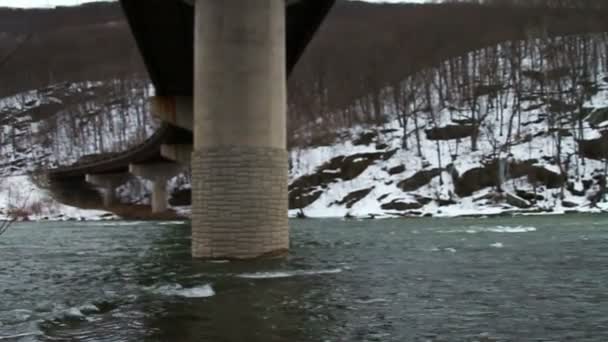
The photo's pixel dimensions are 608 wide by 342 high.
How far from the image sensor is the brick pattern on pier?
15.6m

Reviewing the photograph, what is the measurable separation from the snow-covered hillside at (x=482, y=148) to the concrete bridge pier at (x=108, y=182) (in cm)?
2358

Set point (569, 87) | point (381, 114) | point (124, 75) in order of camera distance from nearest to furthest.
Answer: point (569, 87)
point (381, 114)
point (124, 75)

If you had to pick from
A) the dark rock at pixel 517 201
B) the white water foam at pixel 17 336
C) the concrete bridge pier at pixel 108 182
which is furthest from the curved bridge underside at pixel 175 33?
the concrete bridge pier at pixel 108 182

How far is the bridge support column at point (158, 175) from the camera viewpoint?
215 ft

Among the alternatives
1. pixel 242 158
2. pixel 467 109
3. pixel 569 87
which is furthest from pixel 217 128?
pixel 569 87

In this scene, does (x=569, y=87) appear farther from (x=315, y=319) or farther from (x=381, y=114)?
(x=315, y=319)

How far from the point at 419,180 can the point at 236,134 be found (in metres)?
46.5

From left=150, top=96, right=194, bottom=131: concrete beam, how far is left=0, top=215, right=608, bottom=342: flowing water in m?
12.7

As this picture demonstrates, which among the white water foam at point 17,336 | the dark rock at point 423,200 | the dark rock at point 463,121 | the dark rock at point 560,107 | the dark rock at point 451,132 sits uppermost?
the dark rock at point 560,107

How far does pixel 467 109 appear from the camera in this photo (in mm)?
75375

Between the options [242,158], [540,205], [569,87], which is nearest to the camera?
[242,158]

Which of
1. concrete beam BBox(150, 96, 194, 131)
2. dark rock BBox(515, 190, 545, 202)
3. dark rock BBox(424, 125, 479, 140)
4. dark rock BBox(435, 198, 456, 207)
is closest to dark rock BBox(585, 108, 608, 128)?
dark rock BBox(424, 125, 479, 140)

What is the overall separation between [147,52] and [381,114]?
190 feet

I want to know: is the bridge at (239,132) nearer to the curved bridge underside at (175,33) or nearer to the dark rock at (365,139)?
the curved bridge underside at (175,33)
